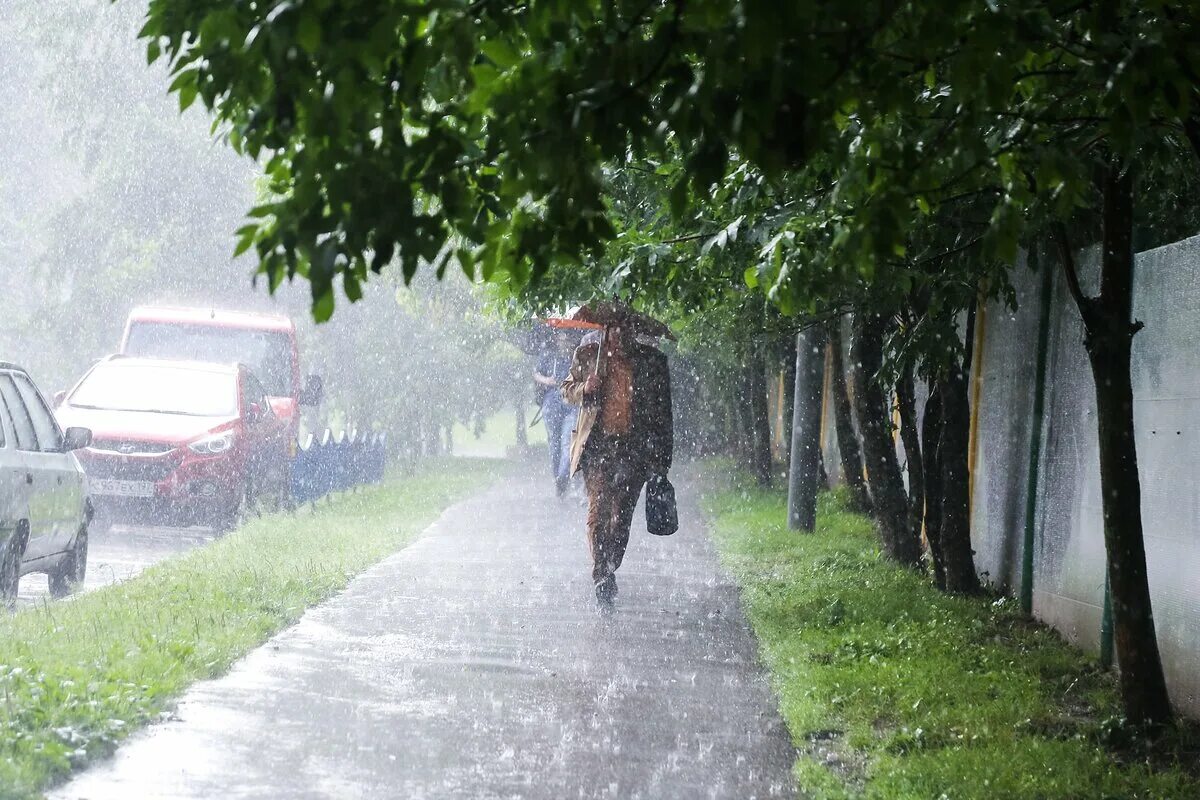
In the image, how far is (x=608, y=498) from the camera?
9.87 meters

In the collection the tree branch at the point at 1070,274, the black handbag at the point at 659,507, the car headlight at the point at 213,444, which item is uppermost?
the tree branch at the point at 1070,274

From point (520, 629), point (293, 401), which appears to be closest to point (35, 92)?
point (293, 401)

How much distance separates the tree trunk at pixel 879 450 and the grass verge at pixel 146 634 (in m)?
3.84

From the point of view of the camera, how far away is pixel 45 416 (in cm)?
1003

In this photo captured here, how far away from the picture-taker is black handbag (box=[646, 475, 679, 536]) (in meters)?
10.2

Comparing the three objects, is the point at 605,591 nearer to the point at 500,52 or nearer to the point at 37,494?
the point at 37,494

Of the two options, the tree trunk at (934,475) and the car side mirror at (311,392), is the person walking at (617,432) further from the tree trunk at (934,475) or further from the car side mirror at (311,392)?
the car side mirror at (311,392)

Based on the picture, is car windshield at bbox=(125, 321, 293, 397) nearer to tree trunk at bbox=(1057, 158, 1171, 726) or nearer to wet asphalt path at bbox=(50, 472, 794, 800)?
wet asphalt path at bbox=(50, 472, 794, 800)

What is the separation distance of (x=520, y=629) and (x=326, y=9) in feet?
19.6

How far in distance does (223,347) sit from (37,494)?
10.7 metres

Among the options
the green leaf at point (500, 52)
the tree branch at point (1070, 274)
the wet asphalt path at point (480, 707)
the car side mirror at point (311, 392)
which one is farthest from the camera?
the car side mirror at point (311, 392)

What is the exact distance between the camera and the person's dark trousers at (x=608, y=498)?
9.84 m

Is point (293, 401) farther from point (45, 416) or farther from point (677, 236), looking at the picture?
point (677, 236)

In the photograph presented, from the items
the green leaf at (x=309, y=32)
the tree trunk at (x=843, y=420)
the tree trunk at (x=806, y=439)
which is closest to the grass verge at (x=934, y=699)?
the tree trunk at (x=843, y=420)
